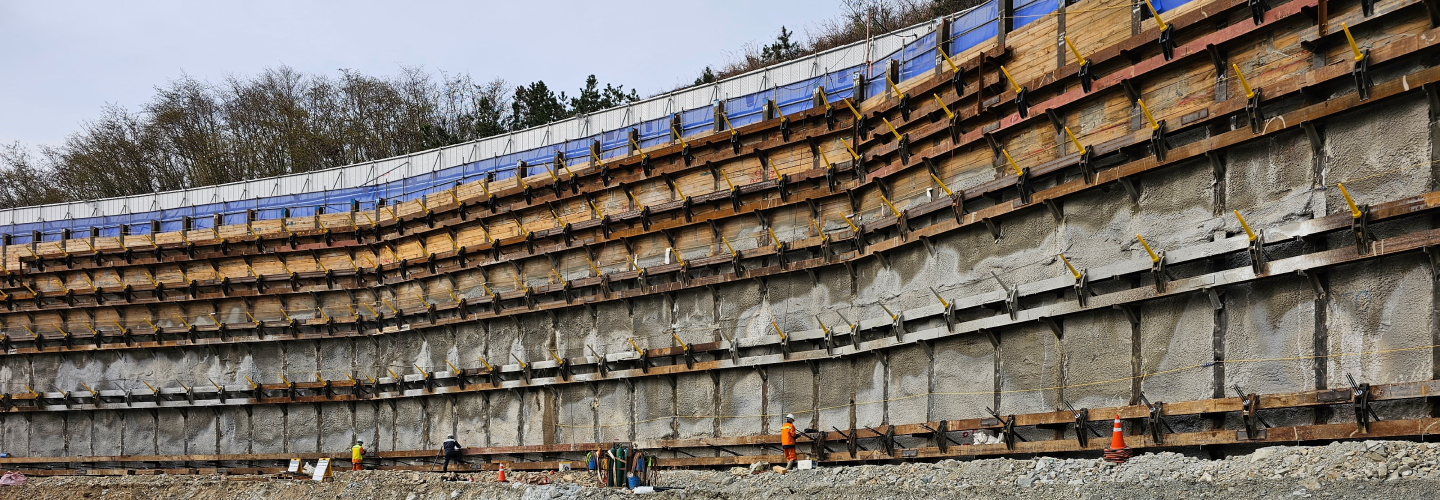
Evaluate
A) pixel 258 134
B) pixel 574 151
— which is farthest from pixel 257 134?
pixel 574 151

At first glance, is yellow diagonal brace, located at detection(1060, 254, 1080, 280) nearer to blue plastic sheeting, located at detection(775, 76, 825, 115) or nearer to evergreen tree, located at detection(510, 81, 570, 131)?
blue plastic sheeting, located at detection(775, 76, 825, 115)

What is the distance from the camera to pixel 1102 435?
19281 mm

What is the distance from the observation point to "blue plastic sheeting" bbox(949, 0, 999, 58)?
81.0ft

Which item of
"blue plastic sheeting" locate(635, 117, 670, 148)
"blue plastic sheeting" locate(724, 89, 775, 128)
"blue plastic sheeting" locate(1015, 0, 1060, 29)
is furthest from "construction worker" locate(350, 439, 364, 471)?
"blue plastic sheeting" locate(1015, 0, 1060, 29)

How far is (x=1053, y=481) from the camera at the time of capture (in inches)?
699

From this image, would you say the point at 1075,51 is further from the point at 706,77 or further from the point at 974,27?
the point at 706,77

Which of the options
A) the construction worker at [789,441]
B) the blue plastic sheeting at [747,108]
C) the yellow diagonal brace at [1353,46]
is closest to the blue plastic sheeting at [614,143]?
the blue plastic sheeting at [747,108]

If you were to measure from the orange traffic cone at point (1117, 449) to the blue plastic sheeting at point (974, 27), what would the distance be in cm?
908

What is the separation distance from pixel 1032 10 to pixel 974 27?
5.64 ft

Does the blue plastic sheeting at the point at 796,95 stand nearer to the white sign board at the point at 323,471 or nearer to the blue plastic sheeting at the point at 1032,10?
the blue plastic sheeting at the point at 1032,10

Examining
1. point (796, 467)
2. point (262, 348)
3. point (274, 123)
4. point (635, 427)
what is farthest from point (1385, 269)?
point (274, 123)

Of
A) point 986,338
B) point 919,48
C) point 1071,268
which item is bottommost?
point 986,338

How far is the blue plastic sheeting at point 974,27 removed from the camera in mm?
24688

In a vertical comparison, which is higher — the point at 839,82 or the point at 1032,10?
the point at 839,82
